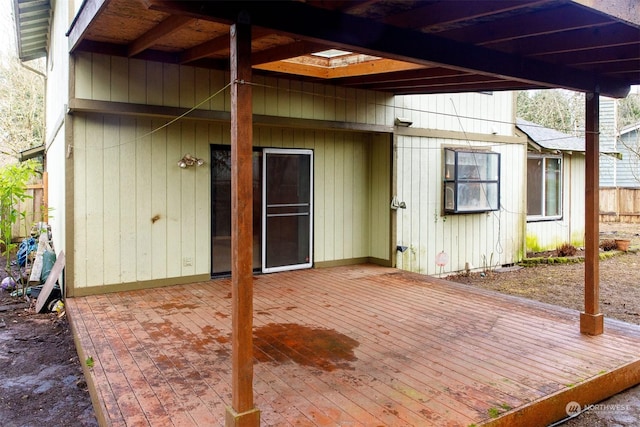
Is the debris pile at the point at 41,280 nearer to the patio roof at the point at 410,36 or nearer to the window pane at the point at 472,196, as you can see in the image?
the patio roof at the point at 410,36

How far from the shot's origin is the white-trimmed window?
32.5ft

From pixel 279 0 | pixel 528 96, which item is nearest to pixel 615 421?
pixel 279 0

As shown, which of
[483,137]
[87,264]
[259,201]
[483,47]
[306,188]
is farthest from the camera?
[483,137]

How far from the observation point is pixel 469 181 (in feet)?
26.6

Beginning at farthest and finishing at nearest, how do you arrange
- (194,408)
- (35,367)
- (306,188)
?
(306,188) → (35,367) → (194,408)

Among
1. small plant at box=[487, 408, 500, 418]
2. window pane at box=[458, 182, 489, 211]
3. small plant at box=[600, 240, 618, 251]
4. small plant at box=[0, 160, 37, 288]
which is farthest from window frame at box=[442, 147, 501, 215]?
small plant at box=[0, 160, 37, 288]

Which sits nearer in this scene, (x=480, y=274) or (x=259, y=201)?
(x=259, y=201)

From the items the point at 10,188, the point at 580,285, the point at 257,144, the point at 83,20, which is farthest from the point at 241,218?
the point at 580,285

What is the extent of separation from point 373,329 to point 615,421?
6.18 ft

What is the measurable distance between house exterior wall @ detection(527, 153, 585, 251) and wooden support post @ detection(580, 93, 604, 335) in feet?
19.4

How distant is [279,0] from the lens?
249 cm

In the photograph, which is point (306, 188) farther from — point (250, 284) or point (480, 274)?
point (250, 284)

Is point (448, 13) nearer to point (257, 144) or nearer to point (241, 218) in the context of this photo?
point (241, 218)

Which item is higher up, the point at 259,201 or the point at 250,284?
the point at 259,201
